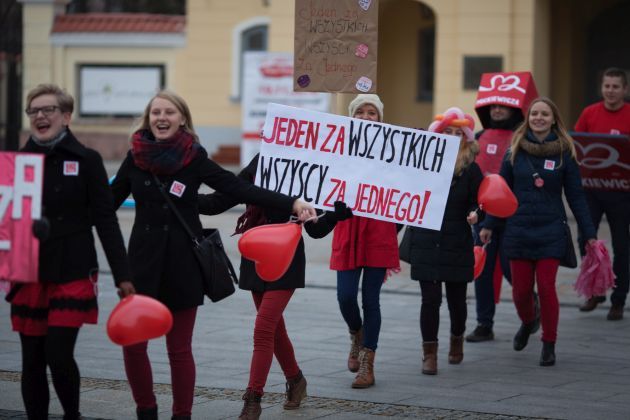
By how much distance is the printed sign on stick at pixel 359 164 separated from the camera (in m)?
7.27

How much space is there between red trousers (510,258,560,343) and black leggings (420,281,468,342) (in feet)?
1.40

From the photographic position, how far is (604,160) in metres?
10.7

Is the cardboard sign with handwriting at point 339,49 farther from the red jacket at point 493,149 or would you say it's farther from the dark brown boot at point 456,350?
the red jacket at point 493,149

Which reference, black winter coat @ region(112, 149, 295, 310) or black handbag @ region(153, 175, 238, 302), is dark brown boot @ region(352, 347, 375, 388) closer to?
black handbag @ region(153, 175, 238, 302)

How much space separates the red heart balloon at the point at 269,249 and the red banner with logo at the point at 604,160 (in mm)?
A: 4875

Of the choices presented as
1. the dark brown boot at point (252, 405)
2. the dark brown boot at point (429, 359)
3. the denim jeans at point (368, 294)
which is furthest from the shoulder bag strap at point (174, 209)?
the dark brown boot at point (429, 359)

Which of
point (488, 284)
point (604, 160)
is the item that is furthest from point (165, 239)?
point (604, 160)

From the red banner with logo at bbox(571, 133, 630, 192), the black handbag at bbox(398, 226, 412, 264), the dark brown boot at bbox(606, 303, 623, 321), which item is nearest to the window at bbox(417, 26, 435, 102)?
the red banner with logo at bbox(571, 133, 630, 192)

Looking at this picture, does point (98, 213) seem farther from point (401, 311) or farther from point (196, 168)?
point (401, 311)

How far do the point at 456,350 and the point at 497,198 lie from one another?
1.15 meters

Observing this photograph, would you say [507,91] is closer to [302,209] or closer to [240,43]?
[302,209]

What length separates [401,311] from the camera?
36.4 feet

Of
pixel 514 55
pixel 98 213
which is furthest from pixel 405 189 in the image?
pixel 514 55

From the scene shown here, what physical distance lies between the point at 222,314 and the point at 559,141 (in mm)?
3344
